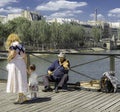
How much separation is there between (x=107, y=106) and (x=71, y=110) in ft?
2.96

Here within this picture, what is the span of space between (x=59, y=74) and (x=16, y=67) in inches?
84.7

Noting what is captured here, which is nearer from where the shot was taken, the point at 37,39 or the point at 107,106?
the point at 107,106

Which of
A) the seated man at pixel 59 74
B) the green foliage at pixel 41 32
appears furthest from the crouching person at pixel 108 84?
the green foliage at pixel 41 32

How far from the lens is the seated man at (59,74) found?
1066 centimetres

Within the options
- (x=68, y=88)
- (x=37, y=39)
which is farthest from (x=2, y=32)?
(x=68, y=88)

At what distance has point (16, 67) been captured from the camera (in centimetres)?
891

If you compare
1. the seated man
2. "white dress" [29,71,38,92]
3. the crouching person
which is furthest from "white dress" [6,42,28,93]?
the crouching person

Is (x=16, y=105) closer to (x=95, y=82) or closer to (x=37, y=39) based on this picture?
(x=95, y=82)

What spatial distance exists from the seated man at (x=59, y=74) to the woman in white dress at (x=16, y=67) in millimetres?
1754

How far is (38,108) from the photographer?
27.2ft

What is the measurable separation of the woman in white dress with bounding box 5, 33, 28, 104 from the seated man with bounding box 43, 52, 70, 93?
1.75m

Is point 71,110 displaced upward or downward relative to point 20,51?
downward

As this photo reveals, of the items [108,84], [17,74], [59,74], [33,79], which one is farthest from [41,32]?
[17,74]

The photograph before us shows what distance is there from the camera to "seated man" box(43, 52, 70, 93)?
1066 centimetres
